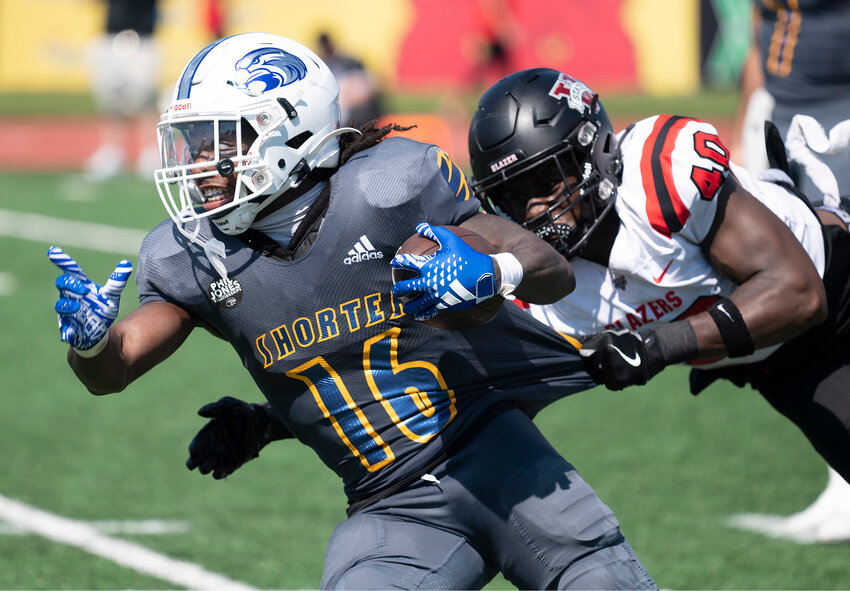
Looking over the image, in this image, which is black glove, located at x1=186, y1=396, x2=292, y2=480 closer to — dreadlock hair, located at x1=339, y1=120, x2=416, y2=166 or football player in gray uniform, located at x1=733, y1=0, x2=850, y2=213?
dreadlock hair, located at x1=339, y1=120, x2=416, y2=166

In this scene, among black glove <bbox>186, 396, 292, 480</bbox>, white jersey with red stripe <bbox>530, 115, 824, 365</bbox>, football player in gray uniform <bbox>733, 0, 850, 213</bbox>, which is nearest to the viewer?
white jersey with red stripe <bbox>530, 115, 824, 365</bbox>

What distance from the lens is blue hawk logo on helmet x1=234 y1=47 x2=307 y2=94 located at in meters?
2.79

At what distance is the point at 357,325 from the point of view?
276 centimetres

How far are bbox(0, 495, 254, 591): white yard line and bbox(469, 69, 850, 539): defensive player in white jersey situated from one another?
1609 mm

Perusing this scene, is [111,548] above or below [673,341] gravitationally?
below

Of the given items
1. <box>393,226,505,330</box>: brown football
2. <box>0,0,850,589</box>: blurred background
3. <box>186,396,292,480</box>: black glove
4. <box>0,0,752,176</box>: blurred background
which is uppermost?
<box>393,226,505,330</box>: brown football

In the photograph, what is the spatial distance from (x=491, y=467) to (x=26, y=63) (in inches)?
787

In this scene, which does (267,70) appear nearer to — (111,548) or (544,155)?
(544,155)

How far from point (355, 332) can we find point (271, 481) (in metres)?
2.52

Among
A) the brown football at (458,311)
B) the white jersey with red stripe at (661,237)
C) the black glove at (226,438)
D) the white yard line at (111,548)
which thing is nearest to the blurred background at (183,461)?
the white yard line at (111,548)

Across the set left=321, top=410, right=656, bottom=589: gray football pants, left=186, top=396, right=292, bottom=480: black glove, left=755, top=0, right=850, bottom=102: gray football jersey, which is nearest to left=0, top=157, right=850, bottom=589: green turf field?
left=186, top=396, right=292, bottom=480: black glove

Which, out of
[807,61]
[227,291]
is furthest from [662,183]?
[807,61]

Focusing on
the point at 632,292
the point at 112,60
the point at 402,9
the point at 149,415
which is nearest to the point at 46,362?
the point at 149,415

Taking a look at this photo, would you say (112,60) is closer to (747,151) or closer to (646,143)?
(747,151)
